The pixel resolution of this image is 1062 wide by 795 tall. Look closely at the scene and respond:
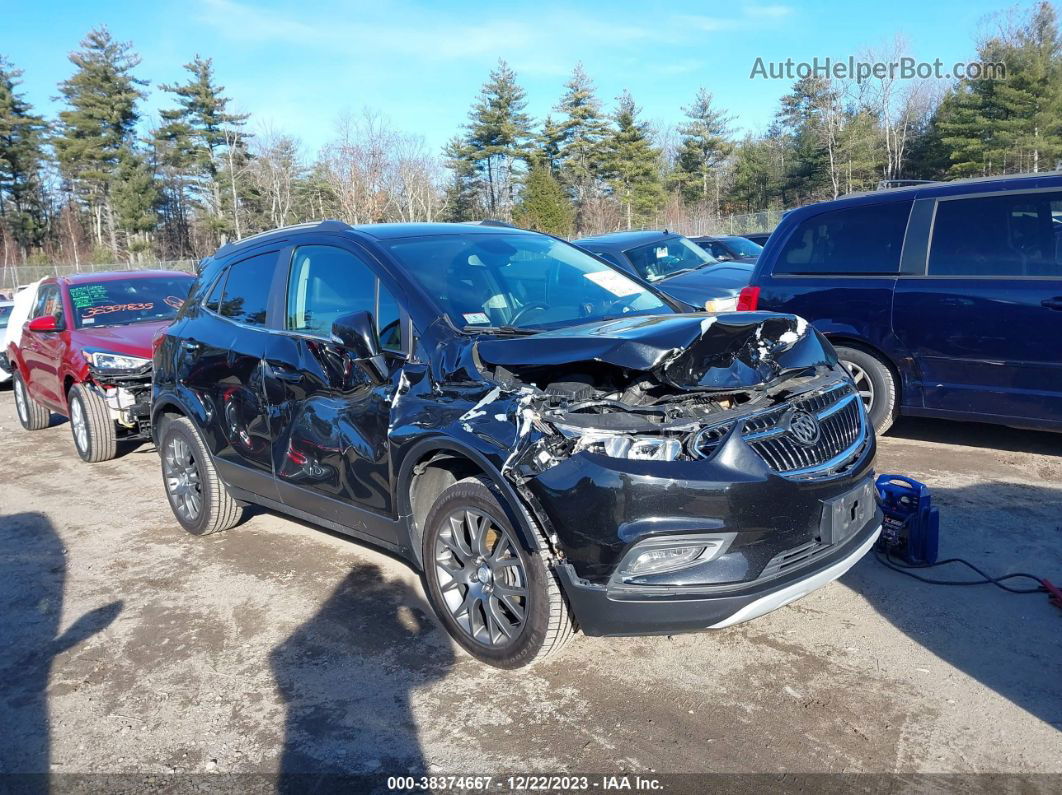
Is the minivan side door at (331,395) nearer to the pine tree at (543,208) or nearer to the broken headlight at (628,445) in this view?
the broken headlight at (628,445)

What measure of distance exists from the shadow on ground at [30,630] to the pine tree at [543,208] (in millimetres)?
36422

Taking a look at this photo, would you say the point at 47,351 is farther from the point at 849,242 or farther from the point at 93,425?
the point at 849,242

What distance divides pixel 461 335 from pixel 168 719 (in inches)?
76.2

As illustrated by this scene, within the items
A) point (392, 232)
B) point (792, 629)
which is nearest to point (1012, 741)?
point (792, 629)

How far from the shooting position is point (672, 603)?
2926mm

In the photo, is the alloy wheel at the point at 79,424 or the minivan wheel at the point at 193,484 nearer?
the minivan wheel at the point at 193,484

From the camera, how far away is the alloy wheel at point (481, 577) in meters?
3.29

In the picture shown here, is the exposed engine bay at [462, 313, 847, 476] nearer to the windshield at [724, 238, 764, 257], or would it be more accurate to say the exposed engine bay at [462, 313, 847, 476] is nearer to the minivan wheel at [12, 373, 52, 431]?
the minivan wheel at [12, 373, 52, 431]

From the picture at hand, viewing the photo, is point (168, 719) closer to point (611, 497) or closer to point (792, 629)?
point (611, 497)

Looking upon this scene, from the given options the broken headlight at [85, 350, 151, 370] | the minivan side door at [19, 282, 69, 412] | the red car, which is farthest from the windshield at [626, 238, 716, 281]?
the minivan side door at [19, 282, 69, 412]

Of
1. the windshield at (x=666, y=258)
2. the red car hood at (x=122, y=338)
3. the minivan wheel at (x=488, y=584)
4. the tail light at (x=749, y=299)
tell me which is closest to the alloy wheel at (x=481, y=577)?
the minivan wheel at (x=488, y=584)

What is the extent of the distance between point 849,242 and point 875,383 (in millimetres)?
1127

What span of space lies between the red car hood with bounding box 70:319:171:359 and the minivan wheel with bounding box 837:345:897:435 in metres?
5.61

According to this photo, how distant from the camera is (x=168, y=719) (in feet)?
10.8
